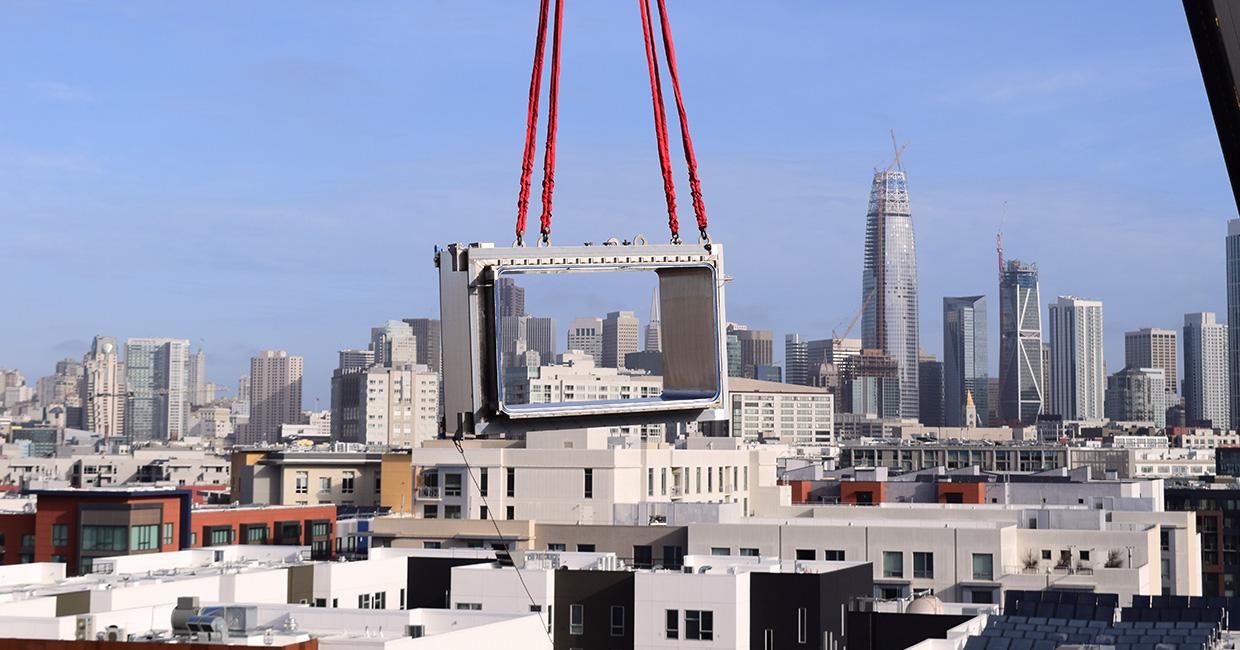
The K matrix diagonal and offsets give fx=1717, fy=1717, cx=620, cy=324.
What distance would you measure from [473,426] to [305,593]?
1075 inches

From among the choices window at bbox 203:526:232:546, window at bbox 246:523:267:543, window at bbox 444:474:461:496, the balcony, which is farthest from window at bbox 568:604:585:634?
window at bbox 246:523:267:543

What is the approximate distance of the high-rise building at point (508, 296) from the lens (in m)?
11.1

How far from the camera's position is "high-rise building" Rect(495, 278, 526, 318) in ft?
36.4

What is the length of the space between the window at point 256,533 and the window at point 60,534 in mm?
11508

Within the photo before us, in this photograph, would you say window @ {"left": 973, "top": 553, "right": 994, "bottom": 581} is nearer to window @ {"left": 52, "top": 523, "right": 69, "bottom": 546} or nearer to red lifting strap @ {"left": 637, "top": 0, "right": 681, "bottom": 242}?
window @ {"left": 52, "top": 523, "right": 69, "bottom": 546}

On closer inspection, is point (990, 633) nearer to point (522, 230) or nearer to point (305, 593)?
point (305, 593)

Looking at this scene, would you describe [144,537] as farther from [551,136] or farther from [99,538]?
[551,136]

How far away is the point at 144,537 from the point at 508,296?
49905 millimetres

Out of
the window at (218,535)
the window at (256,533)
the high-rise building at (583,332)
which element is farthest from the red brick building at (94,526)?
the high-rise building at (583,332)

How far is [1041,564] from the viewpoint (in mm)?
53125

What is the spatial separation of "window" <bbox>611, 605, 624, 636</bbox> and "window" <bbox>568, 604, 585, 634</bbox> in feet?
2.40

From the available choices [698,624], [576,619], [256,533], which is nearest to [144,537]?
[256,533]

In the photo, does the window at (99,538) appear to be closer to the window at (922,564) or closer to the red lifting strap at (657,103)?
the window at (922,564)

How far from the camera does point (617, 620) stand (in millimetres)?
39938
